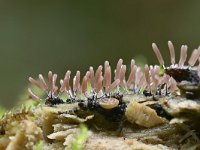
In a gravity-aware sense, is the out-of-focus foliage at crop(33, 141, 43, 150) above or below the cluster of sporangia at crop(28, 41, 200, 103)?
below

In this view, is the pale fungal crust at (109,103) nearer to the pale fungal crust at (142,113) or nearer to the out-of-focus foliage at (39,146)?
the pale fungal crust at (142,113)

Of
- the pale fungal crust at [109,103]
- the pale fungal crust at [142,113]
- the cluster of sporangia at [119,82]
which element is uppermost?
the cluster of sporangia at [119,82]

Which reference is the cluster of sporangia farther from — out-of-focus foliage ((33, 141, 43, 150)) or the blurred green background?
the blurred green background

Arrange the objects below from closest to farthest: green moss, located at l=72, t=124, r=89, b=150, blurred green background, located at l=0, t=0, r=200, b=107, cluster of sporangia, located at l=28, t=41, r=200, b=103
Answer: green moss, located at l=72, t=124, r=89, b=150
cluster of sporangia, located at l=28, t=41, r=200, b=103
blurred green background, located at l=0, t=0, r=200, b=107

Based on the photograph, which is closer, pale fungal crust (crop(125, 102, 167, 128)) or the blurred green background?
pale fungal crust (crop(125, 102, 167, 128))

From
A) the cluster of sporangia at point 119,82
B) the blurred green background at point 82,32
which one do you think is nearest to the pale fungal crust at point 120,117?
the cluster of sporangia at point 119,82

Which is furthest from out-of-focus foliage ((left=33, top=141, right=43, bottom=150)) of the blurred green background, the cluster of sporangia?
the blurred green background

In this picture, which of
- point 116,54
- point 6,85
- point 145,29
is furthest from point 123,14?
point 6,85

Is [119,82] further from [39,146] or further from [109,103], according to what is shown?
[39,146]
